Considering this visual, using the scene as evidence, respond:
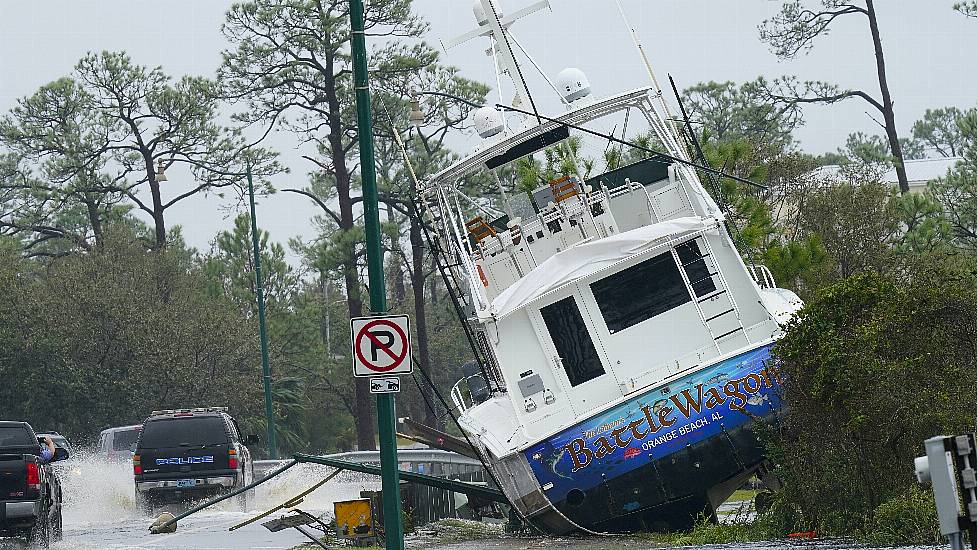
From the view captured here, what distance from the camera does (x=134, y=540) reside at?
2289cm

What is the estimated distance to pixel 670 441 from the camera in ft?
62.8

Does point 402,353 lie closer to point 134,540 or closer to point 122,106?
point 134,540

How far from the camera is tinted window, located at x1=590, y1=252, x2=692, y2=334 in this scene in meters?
20.9

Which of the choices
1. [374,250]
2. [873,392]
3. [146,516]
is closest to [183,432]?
[146,516]

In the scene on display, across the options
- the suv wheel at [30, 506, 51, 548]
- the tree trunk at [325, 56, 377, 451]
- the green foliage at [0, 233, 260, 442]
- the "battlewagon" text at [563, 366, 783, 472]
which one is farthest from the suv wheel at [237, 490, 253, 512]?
the green foliage at [0, 233, 260, 442]

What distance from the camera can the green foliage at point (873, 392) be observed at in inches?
634

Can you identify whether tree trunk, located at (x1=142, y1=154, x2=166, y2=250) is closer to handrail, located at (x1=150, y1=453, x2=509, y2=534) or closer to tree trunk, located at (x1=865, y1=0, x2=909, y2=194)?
tree trunk, located at (x1=865, y1=0, x2=909, y2=194)

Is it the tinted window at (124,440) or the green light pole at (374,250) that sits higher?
the tinted window at (124,440)

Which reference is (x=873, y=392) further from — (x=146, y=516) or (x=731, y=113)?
(x=731, y=113)

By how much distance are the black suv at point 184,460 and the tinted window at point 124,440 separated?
8.51 metres

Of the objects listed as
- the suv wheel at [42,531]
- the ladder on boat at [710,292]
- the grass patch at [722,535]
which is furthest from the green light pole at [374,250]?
the suv wheel at [42,531]

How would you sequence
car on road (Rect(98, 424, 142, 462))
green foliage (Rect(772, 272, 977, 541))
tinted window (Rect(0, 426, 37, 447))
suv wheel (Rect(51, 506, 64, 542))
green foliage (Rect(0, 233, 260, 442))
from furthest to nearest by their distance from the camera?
green foliage (Rect(0, 233, 260, 442)), car on road (Rect(98, 424, 142, 462)), tinted window (Rect(0, 426, 37, 447)), suv wheel (Rect(51, 506, 64, 542)), green foliage (Rect(772, 272, 977, 541))

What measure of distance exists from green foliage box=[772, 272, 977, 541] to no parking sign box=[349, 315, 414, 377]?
4764mm

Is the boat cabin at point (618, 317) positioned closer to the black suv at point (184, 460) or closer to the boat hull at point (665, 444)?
the boat hull at point (665, 444)
